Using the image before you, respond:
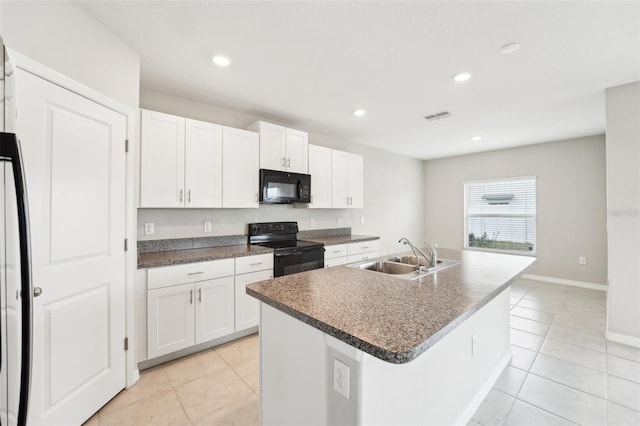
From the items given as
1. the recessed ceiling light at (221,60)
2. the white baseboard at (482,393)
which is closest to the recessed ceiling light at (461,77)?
the recessed ceiling light at (221,60)

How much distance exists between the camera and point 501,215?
5.49 m

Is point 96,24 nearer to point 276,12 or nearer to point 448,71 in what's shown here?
point 276,12

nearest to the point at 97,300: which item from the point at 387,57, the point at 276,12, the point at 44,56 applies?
the point at 44,56

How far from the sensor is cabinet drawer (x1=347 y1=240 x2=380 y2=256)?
3.84 meters

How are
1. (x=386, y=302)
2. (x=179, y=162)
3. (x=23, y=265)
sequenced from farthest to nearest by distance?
1. (x=179, y=162)
2. (x=386, y=302)
3. (x=23, y=265)

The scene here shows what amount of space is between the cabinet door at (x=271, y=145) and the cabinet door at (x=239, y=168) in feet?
0.26

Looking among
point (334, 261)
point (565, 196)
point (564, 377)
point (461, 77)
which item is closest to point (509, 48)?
point (461, 77)

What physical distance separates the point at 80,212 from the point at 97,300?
0.57m

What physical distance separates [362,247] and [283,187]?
1.50 metres

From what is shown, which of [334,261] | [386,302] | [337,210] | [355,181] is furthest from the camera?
[337,210]

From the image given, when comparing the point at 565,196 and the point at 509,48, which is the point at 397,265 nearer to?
the point at 509,48

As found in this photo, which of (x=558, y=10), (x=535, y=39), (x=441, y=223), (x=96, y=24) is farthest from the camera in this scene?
(x=441, y=223)

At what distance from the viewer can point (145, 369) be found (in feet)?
7.30

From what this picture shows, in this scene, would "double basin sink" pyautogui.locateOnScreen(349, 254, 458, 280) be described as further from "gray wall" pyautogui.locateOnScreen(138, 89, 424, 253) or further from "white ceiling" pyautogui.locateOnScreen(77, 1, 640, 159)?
"gray wall" pyautogui.locateOnScreen(138, 89, 424, 253)
